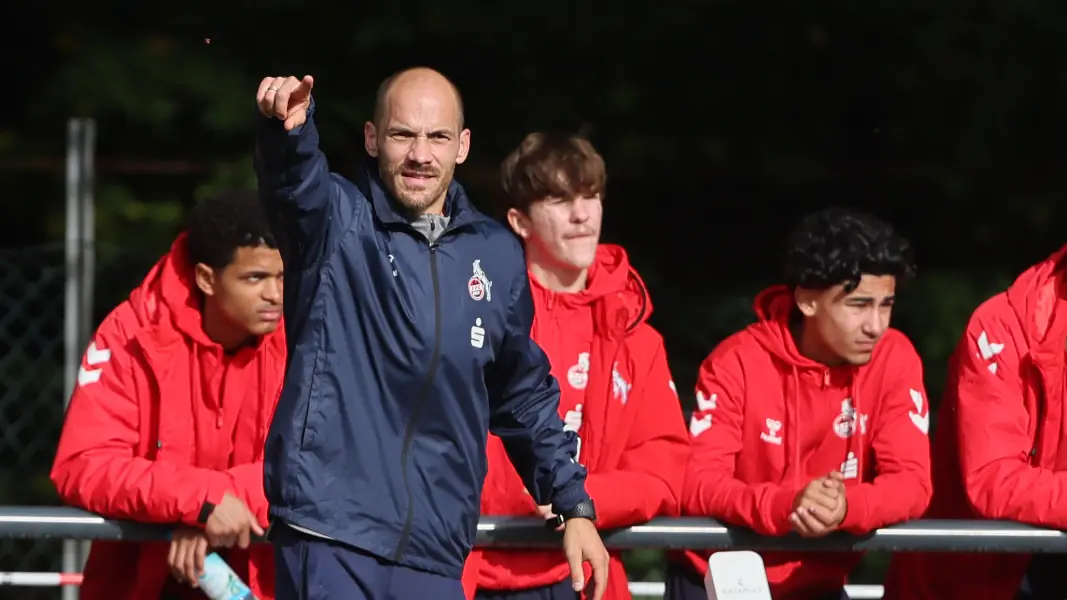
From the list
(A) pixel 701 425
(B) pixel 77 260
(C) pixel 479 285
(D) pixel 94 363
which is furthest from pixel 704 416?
(B) pixel 77 260

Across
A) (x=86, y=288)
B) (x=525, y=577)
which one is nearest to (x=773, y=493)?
(x=525, y=577)

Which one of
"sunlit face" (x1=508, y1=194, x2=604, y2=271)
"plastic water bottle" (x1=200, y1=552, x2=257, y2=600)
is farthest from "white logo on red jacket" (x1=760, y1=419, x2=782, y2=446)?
"plastic water bottle" (x1=200, y1=552, x2=257, y2=600)

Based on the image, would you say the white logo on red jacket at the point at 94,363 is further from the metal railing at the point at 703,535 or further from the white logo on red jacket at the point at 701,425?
the white logo on red jacket at the point at 701,425

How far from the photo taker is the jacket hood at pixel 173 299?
376cm

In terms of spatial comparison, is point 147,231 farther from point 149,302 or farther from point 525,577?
point 525,577

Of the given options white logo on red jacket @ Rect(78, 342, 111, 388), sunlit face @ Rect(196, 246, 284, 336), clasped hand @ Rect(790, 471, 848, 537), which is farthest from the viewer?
sunlit face @ Rect(196, 246, 284, 336)

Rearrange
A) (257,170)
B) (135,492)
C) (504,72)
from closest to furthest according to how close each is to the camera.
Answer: (257,170) → (135,492) → (504,72)

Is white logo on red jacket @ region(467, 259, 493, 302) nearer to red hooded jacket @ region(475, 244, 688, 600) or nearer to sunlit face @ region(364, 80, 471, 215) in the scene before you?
sunlit face @ region(364, 80, 471, 215)

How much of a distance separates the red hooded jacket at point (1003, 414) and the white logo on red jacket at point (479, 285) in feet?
4.22

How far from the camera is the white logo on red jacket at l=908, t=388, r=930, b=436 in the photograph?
3895mm

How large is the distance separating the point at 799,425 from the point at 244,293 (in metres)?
1.31

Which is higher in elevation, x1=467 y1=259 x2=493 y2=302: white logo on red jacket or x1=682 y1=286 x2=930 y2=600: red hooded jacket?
x1=467 y1=259 x2=493 y2=302: white logo on red jacket

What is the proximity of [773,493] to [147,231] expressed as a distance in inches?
135

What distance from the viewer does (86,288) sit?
533 centimetres
